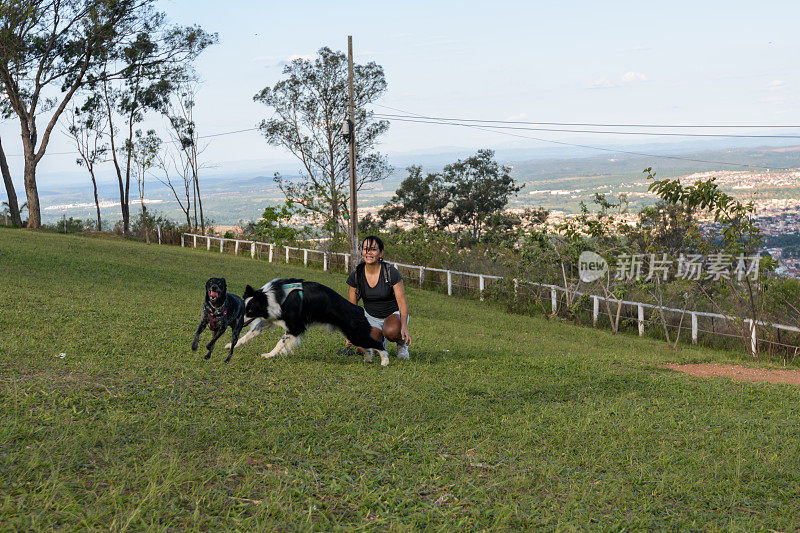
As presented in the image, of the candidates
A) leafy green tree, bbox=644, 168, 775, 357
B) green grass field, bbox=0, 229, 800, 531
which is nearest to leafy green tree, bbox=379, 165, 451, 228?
leafy green tree, bbox=644, 168, 775, 357

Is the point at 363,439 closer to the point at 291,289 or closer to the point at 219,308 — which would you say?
the point at 219,308

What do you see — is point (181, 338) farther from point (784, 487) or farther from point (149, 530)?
point (784, 487)

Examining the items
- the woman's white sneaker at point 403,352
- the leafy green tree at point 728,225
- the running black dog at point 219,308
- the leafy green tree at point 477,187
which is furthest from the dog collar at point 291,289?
the leafy green tree at point 477,187

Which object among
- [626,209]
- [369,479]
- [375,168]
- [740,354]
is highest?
[375,168]

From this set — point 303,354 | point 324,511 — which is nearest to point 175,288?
point 303,354

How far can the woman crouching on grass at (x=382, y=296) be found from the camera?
7.93 meters

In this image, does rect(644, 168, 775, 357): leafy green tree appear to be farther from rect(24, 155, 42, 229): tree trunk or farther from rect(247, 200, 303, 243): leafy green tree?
rect(24, 155, 42, 229): tree trunk

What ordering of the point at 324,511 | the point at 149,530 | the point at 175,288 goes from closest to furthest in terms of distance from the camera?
the point at 149,530, the point at 324,511, the point at 175,288

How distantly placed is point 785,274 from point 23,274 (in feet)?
60.0

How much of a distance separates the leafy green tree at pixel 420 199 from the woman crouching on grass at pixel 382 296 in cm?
4236

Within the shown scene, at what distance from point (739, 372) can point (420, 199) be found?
41219 mm

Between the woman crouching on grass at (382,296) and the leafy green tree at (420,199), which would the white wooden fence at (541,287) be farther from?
the leafy green tree at (420,199)

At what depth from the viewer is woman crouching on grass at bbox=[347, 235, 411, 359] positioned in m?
7.93

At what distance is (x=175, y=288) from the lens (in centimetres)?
1541
